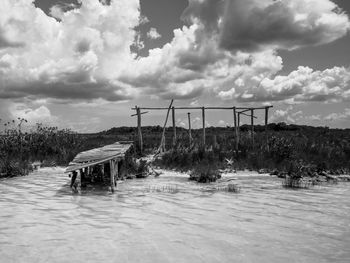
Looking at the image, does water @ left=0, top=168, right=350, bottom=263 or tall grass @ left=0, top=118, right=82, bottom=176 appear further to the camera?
tall grass @ left=0, top=118, right=82, bottom=176

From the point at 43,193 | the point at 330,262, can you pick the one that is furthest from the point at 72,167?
the point at 330,262

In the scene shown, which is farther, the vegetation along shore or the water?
the vegetation along shore

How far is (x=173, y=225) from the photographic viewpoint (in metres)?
6.75

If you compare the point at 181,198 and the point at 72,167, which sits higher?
the point at 72,167

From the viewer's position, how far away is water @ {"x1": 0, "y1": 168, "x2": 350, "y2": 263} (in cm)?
523

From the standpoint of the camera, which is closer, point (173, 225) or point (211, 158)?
point (173, 225)

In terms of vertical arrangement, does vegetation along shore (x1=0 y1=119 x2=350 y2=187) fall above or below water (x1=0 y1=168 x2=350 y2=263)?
above

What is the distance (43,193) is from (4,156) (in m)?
6.94

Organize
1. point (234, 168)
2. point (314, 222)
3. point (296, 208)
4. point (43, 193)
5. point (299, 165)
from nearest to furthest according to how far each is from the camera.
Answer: point (314, 222) < point (296, 208) < point (43, 193) < point (299, 165) < point (234, 168)

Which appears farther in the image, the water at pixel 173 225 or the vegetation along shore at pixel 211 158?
the vegetation along shore at pixel 211 158

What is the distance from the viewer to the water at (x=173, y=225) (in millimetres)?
5227

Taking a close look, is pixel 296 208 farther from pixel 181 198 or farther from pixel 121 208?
pixel 121 208

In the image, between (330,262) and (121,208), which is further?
(121,208)

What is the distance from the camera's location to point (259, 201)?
358 inches
